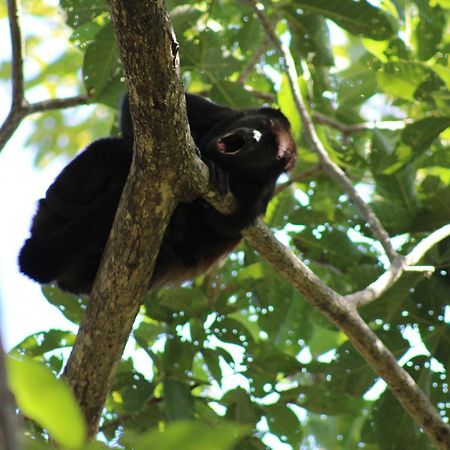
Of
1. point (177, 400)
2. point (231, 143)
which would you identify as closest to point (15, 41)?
point (231, 143)

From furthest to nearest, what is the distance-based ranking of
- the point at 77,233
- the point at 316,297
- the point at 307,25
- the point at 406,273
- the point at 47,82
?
the point at 47,82
the point at 307,25
the point at 406,273
the point at 77,233
the point at 316,297

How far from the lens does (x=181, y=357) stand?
12.2 ft

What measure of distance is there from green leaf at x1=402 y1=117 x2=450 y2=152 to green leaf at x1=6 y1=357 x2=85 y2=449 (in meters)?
3.38

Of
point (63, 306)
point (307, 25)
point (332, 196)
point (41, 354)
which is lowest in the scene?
point (41, 354)

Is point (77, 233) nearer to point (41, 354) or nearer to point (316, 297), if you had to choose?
point (41, 354)

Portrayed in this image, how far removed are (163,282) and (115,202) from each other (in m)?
0.60

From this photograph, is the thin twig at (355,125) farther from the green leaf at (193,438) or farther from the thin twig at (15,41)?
the green leaf at (193,438)

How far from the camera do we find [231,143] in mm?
3529

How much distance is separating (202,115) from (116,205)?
0.80m

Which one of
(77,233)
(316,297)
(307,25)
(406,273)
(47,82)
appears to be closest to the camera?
(316,297)

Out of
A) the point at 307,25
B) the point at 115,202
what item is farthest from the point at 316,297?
the point at 307,25

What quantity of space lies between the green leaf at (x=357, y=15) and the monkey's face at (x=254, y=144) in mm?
580

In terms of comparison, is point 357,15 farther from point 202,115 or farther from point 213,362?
point 213,362

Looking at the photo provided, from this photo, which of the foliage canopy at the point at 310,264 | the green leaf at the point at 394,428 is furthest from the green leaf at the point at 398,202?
the green leaf at the point at 394,428
